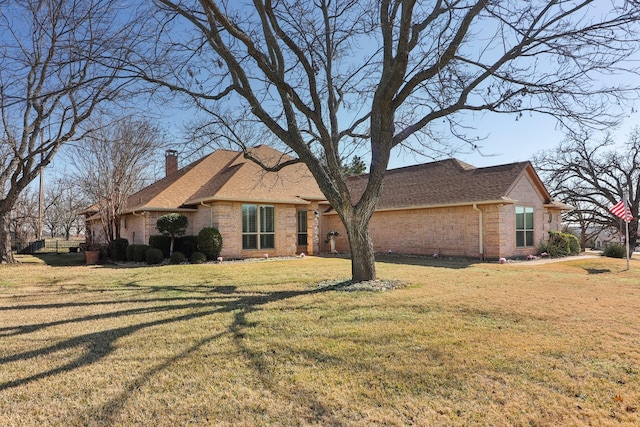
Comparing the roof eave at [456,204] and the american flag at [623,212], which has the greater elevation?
the roof eave at [456,204]

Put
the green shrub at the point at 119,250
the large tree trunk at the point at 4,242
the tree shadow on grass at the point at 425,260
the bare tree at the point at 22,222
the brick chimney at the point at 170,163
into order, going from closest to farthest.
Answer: the tree shadow on grass at the point at 425,260, the large tree trunk at the point at 4,242, the green shrub at the point at 119,250, the brick chimney at the point at 170,163, the bare tree at the point at 22,222

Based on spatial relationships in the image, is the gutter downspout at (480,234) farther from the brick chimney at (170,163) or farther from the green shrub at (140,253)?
the brick chimney at (170,163)

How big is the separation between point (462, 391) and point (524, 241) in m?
16.1

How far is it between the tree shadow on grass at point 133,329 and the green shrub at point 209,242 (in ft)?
20.8

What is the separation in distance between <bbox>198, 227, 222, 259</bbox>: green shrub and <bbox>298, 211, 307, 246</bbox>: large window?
4848 millimetres

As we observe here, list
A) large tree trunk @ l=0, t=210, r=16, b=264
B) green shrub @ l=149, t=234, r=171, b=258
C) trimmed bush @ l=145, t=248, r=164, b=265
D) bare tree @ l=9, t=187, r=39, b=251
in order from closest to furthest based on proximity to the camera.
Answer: trimmed bush @ l=145, t=248, r=164, b=265
large tree trunk @ l=0, t=210, r=16, b=264
green shrub @ l=149, t=234, r=171, b=258
bare tree @ l=9, t=187, r=39, b=251

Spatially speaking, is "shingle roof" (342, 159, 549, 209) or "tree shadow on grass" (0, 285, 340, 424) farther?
"shingle roof" (342, 159, 549, 209)

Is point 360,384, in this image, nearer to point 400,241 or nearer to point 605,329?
point 605,329

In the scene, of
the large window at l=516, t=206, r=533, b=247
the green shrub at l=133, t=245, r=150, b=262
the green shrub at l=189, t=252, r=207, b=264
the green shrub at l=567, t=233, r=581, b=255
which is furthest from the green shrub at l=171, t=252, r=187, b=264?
the green shrub at l=567, t=233, r=581, b=255

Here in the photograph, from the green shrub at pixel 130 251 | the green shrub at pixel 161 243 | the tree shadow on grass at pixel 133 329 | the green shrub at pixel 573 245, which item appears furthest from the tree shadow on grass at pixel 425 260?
the green shrub at pixel 130 251

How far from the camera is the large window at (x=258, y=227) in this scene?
16750 millimetres

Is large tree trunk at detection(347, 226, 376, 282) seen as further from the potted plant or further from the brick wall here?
the potted plant

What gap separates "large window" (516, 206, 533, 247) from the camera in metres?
16.9

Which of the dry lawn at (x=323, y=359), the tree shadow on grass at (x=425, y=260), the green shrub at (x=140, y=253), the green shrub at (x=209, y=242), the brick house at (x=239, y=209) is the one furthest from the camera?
the brick house at (x=239, y=209)
